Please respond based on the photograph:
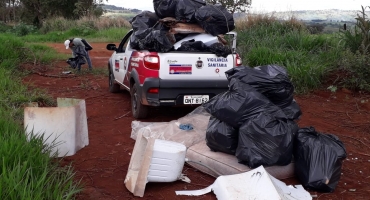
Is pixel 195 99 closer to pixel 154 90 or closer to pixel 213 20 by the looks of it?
pixel 154 90

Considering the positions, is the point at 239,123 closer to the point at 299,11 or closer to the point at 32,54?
the point at 32,54

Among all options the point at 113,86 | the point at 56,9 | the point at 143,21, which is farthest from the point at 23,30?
the point at 143,21

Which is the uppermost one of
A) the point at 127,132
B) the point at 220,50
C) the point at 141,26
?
the point at 141,26

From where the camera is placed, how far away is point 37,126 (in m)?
4.25

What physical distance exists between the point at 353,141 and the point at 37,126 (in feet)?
13.1

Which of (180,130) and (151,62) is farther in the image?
(151,62)

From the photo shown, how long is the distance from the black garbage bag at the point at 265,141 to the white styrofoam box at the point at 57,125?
6.08 feet

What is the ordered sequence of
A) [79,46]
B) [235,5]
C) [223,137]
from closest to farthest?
1. [223,137]
2. [79,46]
3. [235,5]

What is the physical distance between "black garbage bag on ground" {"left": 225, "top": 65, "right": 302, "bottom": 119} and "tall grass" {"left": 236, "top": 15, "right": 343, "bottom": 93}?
155 inches

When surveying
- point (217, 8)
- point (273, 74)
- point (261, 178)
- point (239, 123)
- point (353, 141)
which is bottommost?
point (353, 141)

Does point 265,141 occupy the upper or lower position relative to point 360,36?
lower

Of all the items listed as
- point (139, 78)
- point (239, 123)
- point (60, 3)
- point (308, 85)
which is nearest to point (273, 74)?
point (239, 123)

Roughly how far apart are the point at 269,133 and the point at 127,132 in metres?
2.40

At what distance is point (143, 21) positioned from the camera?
684 cm
